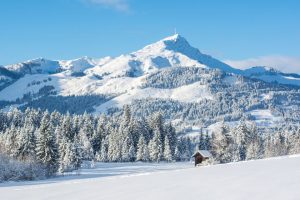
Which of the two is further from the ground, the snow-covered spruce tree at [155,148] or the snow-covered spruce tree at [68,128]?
the snow-covered spruce tree at [68,128]

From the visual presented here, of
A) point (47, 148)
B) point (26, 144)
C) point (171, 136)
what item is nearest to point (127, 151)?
point (171, 136)

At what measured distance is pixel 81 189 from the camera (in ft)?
59.9

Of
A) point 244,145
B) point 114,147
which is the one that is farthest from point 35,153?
point 244,145

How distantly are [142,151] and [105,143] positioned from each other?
987 cm

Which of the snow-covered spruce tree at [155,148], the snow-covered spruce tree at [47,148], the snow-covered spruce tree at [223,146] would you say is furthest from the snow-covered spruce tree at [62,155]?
the snow-covered spruce tree at [155,148]

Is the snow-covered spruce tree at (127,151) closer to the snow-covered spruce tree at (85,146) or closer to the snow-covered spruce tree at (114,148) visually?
the snow-covered spruce tree at (114,148)

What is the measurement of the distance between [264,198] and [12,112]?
143880 mm

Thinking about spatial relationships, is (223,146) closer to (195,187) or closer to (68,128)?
(68,128)

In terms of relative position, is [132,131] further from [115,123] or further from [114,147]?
[115,123]

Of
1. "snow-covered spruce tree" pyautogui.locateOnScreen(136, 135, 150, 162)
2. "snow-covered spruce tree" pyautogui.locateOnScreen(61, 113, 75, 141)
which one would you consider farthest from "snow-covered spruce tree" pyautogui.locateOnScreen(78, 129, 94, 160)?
"snow-covered spruce tree" pyautogui.locateOnScreen(136, 135, 150, 162)

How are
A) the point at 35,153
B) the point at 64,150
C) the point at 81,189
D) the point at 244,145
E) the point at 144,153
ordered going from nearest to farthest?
the point at 81,189
the point at 35,153
the point at 64,150
the point at 244,145
the point at 144,153

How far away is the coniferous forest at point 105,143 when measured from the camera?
77.9m

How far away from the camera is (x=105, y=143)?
118 meters

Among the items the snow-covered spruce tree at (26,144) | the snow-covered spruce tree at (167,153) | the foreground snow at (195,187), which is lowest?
the snow-covered spruce tree at (167,153)
